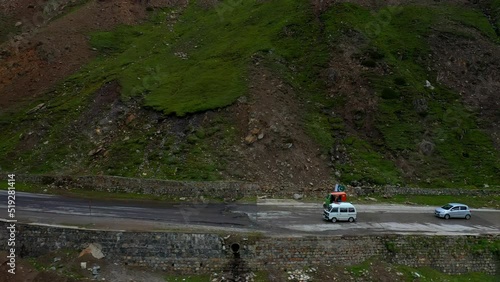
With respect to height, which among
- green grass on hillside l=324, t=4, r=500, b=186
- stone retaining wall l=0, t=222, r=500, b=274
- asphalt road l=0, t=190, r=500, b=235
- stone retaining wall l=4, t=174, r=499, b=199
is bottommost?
stone retaining wall l=0, t=222, r=500, b=274

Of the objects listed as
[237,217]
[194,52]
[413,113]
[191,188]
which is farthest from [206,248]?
[194,52]

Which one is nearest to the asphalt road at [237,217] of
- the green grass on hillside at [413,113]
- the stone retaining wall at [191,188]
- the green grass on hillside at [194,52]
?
the stone retaining wall at [191,188]

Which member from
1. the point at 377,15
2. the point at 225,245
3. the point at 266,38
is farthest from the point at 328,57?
the point at 225,245

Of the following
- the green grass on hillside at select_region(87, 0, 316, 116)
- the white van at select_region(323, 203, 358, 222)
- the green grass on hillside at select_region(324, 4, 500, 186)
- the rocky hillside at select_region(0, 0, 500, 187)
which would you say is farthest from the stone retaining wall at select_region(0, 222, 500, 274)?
the green grass on hillside at select_region(87, 0, 316, 116)

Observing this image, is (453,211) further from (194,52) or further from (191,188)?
(194,52)

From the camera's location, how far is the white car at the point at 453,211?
43.1 meters

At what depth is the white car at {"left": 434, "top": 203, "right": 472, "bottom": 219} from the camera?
1695 inches

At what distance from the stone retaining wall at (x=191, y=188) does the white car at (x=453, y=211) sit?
6.04m

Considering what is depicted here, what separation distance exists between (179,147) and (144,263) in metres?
19.7

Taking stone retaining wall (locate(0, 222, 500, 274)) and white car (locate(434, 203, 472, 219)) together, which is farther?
white car (locate(434, 203, 472, 219))

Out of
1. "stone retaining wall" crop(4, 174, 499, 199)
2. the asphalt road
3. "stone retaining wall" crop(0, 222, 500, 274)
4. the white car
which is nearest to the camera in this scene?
"stone retaining wall" crop(0, 222, 500, 274)

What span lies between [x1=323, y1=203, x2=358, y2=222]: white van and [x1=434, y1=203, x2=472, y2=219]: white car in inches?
360

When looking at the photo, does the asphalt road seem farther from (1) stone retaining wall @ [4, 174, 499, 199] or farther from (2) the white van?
(1) stone retaining wall @ [4, 174, 499, 199]

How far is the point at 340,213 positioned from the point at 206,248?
39.0 feet
